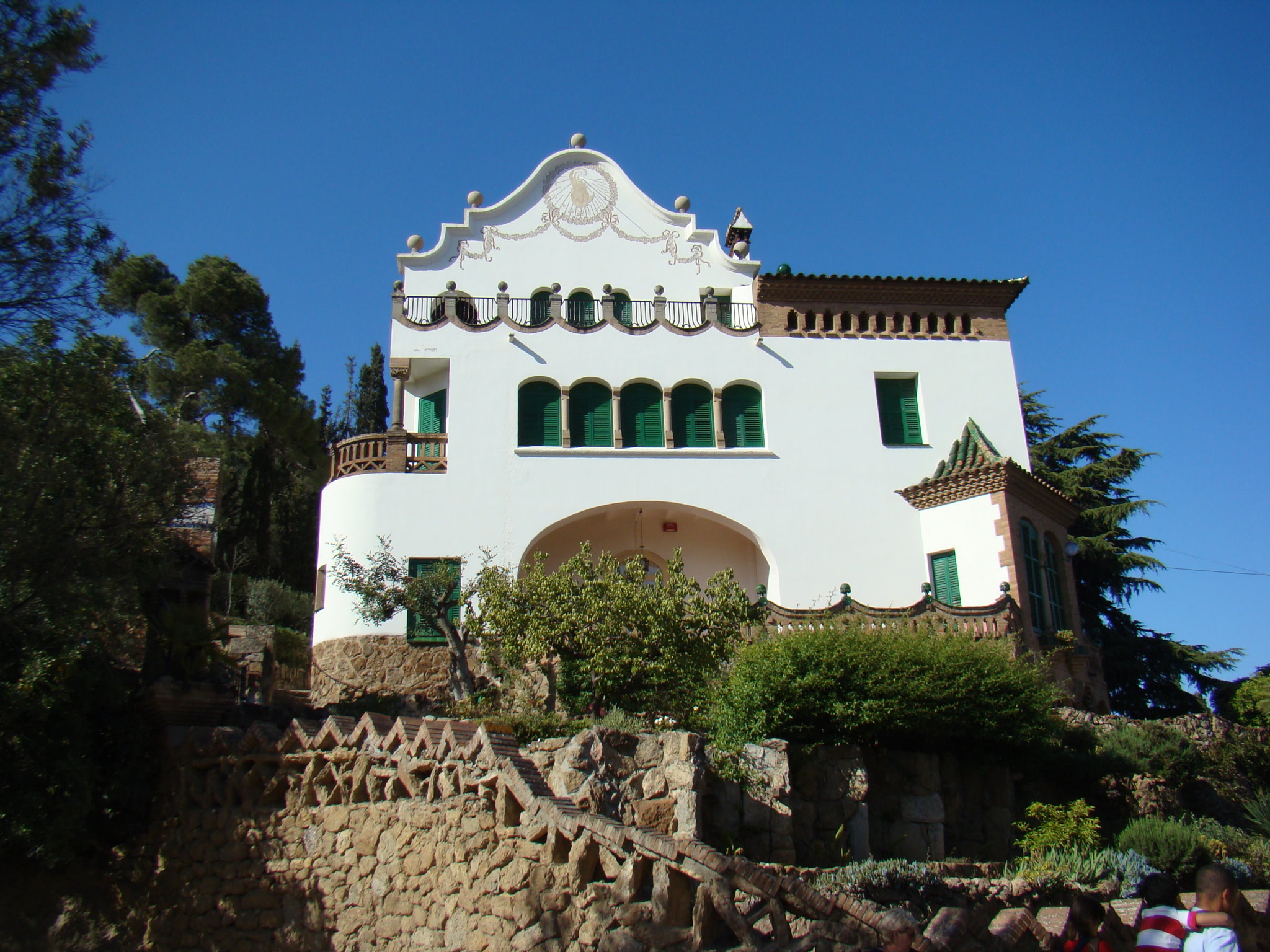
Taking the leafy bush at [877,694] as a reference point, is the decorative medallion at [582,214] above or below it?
above

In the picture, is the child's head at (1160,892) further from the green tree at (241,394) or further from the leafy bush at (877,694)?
the green tree at (241,394)

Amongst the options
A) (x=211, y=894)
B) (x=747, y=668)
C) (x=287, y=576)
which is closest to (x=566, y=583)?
(x=747, y=668)

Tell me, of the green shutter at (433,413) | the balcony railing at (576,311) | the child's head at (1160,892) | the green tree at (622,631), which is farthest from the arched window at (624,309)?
the child's head at (1160,892)

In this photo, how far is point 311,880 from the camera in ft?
34.8

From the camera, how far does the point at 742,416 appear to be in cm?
2283

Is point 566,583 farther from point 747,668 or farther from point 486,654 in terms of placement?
point 747,668

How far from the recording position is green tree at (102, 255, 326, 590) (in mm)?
29984

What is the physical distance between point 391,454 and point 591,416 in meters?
4.28

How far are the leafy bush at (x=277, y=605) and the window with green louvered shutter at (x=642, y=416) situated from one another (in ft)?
36.0

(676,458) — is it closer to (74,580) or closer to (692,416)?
(692,416)

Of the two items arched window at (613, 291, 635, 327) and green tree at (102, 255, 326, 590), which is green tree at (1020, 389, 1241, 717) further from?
green tree at (102, 255, 326, 590)

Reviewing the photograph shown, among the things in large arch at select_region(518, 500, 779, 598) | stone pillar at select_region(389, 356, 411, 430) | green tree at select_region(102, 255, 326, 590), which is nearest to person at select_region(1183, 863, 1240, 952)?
large arch at select_region(518, 500, 779, 598)

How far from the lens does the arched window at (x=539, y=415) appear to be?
22.0 meters

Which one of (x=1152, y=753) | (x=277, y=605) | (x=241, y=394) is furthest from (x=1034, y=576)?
(x=241, y=394)
